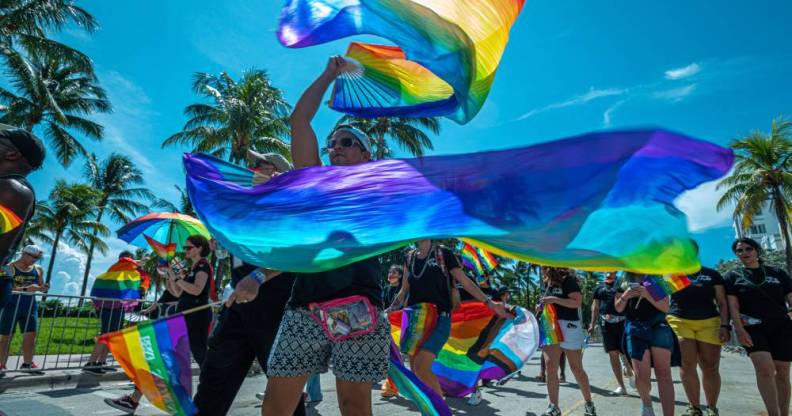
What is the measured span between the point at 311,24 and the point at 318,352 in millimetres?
1894

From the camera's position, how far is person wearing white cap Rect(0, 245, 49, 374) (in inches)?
280

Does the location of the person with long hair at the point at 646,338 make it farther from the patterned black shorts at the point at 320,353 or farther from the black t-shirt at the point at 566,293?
the patterned black shorts at the point at 320,353

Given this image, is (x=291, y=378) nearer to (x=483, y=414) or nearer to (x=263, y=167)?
(x=263, y=167)

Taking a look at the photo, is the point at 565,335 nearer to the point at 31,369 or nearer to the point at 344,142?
the point at 344,142

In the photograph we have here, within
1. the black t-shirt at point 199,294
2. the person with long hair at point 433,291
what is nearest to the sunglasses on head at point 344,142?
the person with long hair at point 433,291

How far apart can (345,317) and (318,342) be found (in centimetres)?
19

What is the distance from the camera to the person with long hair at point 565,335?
17.4ft

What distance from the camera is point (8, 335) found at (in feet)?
23.4

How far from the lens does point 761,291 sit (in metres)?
5.21

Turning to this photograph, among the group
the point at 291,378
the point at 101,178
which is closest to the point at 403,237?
the point at 291,378

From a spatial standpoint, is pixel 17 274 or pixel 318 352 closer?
pixel 318 352

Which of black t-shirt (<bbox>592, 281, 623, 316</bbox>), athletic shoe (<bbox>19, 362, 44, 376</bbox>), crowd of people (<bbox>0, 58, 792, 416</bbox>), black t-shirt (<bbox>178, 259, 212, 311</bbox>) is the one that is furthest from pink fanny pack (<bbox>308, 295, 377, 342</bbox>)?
athletic shoe (<bbox>19, 362, 44, 376</bbox>)

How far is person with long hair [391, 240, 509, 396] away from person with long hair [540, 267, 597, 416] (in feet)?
3.71

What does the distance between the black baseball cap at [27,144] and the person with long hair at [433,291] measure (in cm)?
325
